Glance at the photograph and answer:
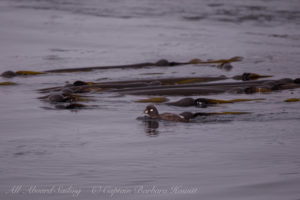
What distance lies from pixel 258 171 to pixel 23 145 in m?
2.25

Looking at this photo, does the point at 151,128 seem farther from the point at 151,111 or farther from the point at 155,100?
the point at 155,100

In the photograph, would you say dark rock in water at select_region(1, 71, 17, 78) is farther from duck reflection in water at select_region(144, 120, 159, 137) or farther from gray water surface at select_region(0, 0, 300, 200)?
duck reflection in water at select_region(144, 120, 159, 137)

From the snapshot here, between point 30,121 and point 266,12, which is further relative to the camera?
point 266,12

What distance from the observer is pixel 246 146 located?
5449mm

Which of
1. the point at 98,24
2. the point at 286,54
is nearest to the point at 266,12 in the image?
the point at 98,24

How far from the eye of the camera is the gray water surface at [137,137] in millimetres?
4293

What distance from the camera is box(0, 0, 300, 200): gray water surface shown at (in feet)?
14.1

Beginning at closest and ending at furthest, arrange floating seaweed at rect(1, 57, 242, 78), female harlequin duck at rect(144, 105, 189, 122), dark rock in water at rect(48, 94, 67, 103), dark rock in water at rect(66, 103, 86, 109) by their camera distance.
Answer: female harlequin duck at rect(144, 105, 189, 122), dark rock in water at rect(66, 103, 86, 109), dark rock in water at rect(48, 94, 67, 103), floating seaweed at rect(1, 57, 242, 78)

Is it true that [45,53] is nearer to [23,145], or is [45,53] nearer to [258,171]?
[23,145]

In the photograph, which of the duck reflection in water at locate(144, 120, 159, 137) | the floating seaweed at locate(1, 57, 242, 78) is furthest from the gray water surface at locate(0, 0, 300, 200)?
the floating seaweed at locate(1, 57, 242, 78)

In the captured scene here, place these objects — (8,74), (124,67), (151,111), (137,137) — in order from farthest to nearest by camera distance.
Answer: (124,67), (8,74), (151,111), (137,137)

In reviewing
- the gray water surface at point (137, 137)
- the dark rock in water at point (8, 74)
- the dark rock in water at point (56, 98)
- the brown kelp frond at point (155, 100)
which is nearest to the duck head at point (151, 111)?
the gray water surface at point (137, 137)

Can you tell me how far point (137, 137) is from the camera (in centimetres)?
581

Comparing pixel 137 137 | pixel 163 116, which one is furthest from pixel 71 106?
pixel 137 137
